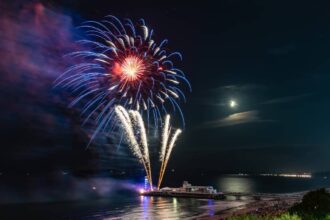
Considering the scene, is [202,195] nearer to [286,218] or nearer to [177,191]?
[177,191]

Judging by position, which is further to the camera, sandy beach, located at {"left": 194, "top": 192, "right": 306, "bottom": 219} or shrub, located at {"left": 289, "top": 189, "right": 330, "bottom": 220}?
sandy beach, located at {"left": 194, "top": 192, "right": 306, "bottom": 219}

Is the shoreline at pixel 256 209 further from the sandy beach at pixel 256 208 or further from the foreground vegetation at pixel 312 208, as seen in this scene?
the foreground vegetation at pixel 312 208

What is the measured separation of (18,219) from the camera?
7238cm

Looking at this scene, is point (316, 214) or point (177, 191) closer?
point (316, 214)

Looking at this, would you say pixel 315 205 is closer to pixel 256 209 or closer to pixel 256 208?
pixel 256 209

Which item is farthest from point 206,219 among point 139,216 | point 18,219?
point 18,219

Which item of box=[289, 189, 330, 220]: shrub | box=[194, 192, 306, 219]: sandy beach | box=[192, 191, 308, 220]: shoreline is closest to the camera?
box=[289, 189, 330, 220]: shrub

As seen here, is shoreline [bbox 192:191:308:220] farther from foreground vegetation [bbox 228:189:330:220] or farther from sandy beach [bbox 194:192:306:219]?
foreground vegetation [bbox 228:189:330:220]

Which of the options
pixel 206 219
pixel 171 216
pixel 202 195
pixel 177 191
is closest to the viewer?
pixel 206 219

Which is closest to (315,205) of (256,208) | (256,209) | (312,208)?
(312,208)

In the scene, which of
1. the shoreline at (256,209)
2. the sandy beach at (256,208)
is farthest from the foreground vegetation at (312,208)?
the sandy beach at (256,208)

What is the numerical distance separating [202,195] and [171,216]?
97.3 ft

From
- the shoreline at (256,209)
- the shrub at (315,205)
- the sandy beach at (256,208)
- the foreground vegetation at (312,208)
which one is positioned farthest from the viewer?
the sandy beach at (256,208)

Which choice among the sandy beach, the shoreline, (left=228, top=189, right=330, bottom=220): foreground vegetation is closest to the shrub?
(left=228, top=189, right=330, bottom=220): foreground vegetation
